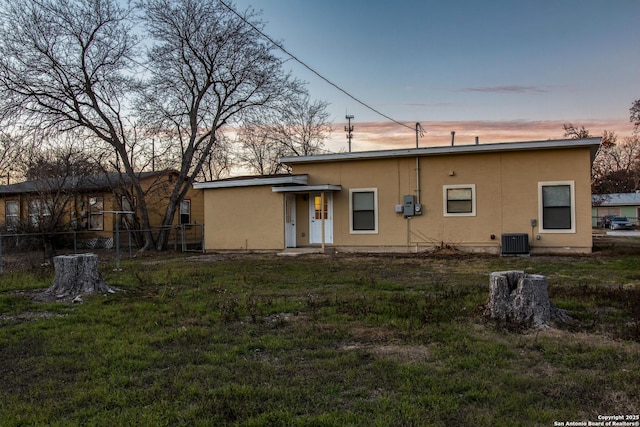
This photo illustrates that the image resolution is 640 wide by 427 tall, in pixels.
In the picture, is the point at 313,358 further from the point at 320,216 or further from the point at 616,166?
the point at 616,166

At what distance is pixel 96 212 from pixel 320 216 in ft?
36.8

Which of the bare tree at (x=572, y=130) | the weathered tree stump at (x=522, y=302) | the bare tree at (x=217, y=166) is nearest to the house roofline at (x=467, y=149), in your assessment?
the bare tree at (x=217, y=166)

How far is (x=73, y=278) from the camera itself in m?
7.60

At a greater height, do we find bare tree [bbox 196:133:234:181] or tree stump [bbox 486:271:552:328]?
bare tree [bbox 196:133:234:181]

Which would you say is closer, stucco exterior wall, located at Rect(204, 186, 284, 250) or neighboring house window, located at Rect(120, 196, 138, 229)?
stucco exterior wall, located at Rect(204, 186, 284, 250)

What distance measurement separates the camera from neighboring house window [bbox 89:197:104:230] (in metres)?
20.8

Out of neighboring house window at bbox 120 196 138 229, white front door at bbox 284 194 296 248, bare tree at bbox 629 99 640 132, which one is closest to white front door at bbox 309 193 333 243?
white front door at bbox 284 194 296 248

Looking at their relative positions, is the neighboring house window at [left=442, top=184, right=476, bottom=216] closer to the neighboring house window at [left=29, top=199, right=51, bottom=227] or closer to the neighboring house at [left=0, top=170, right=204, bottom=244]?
the neighboring house at [left=0, top=170, right=204, bottom=244]

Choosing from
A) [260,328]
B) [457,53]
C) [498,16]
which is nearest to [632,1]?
[498,16]

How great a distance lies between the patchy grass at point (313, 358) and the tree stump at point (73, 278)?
0.45 metres

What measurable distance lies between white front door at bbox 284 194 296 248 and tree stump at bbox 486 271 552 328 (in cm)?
1061

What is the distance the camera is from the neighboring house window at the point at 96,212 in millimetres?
20812

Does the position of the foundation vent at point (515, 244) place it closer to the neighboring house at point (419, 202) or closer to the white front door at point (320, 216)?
the neighboring house at point (419, 202)

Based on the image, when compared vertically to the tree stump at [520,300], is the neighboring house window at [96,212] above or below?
above
